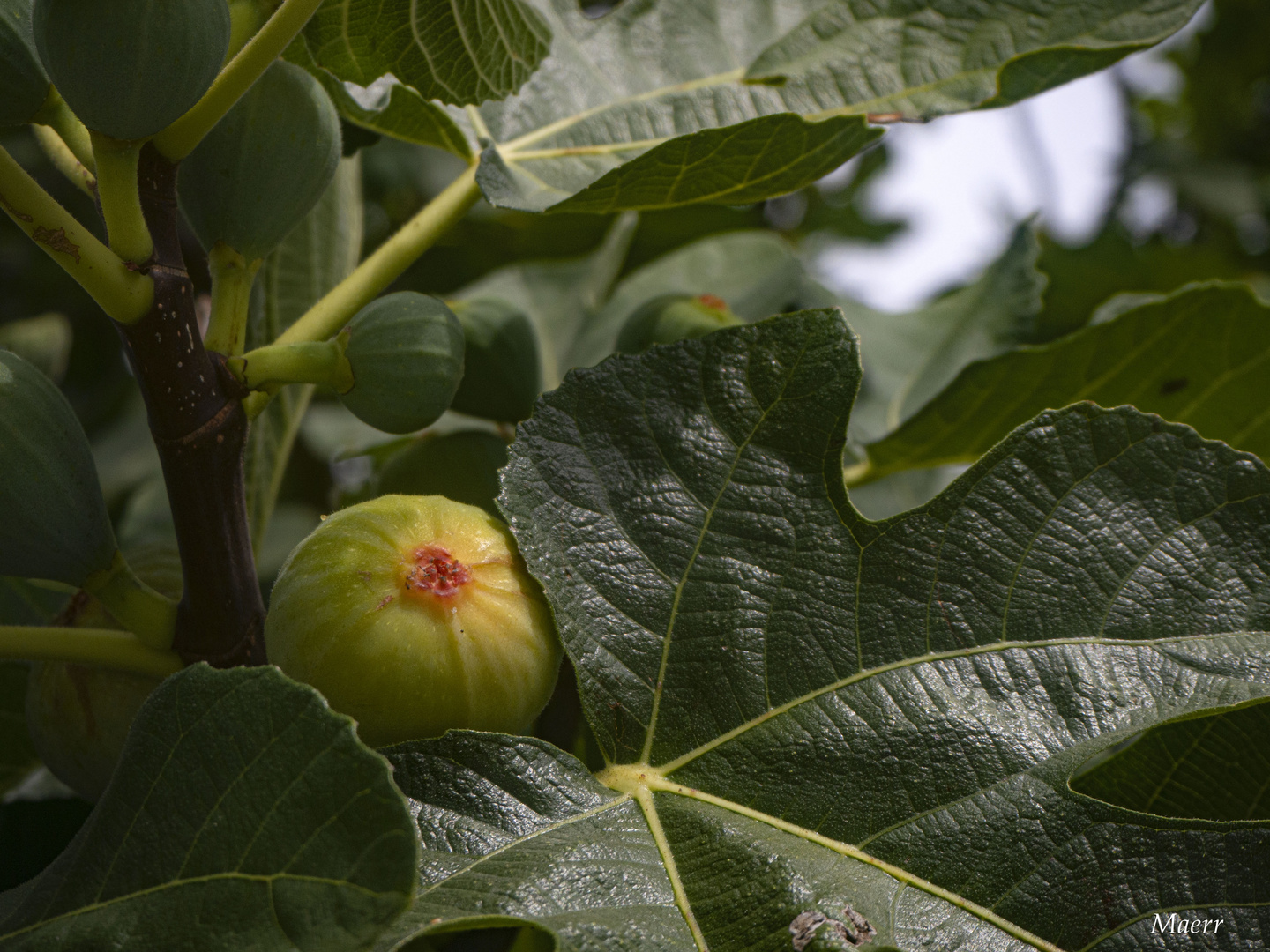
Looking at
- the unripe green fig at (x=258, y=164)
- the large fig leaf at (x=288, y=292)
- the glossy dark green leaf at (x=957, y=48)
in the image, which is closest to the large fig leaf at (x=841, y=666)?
the unripe green fig at (x=258, y=164)

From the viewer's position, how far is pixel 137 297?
2.34 ft

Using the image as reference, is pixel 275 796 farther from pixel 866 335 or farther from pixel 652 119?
pixel 866 335

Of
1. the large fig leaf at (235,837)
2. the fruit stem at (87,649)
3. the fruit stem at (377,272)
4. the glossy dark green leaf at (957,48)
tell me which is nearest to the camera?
the large fig leaf at (235,837)

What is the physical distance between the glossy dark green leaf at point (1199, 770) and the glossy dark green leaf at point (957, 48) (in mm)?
590

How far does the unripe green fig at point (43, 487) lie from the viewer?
2.34ft

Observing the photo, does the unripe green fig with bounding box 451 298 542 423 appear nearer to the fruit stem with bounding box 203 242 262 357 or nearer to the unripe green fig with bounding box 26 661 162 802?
the fruit stem with bounding box 203 242 262 357

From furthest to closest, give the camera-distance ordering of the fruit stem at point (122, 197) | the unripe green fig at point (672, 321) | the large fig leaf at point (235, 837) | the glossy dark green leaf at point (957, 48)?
the unripe green fig at point (672, 321) < the glossy dark green leaf at point (957, 48) < the fruit stem at point (122, 197) < the large fig leaf at point (235, 837)

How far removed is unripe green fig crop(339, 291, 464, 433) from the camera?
32.3 inches

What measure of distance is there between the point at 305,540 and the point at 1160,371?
89 centimetres

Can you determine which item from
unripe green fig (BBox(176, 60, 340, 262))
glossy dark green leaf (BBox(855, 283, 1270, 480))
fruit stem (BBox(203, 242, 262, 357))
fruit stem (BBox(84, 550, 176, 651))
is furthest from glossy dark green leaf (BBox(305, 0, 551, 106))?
glossy dark green leaf (BBox(855, 283, 1270, 480))

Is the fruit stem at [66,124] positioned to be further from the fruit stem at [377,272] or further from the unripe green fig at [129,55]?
the fruit stem at [377,272]

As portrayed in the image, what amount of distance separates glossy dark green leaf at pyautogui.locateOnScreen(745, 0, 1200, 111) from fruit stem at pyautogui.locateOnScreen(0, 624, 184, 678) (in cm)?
84

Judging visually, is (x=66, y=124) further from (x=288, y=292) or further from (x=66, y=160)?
(x=288, y=292)

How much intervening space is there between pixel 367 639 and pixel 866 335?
118 centimetres
